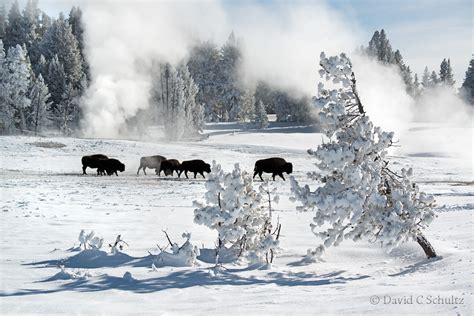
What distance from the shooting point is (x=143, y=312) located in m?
6.53

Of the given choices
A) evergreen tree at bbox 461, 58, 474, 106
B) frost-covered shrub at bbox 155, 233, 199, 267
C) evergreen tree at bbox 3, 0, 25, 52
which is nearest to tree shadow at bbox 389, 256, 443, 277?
frost-covered shrub at bbox 155, 233, 199, 267

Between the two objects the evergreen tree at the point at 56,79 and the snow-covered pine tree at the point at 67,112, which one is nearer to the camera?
the snow-covered pine tree at the point at 67,112

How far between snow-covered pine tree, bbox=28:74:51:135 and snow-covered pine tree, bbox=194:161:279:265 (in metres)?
62.6

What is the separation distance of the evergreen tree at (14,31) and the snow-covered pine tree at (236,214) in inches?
3977

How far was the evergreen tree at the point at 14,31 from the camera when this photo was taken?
100062mm

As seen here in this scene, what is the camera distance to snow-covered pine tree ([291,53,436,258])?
930 centimetres

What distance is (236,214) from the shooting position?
9.62 metres

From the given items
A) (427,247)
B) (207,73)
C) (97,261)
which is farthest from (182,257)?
(207,73)

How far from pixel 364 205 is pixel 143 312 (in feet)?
16.1

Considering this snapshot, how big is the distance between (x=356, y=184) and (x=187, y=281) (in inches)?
133

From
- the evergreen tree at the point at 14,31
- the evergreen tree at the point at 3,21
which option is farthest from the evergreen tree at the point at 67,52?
the evergreen tree at the point at 3,21

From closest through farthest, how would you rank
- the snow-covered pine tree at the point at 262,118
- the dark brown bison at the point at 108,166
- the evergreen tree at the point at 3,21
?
the dark brown bison at the point at 108,166
the snow-covered pine tree at the point at 262,118
the evergreen tree at the point at 3,21

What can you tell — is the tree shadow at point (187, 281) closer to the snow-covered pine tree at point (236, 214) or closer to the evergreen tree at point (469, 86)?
the snow-covered pine tree at point (236, 214)

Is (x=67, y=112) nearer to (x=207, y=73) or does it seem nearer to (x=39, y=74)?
(x=39, y=74)
